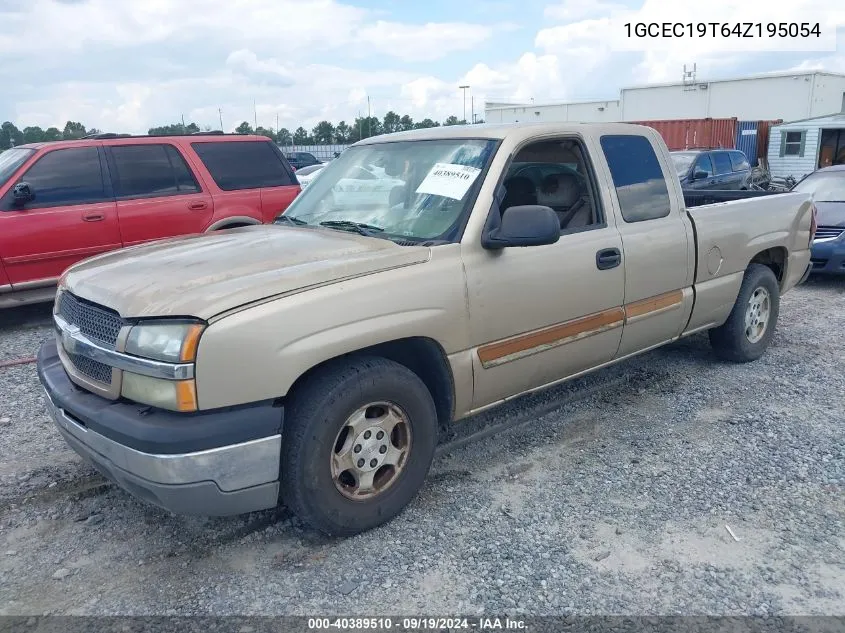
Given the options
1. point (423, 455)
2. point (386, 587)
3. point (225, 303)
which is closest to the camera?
point (225, 303)

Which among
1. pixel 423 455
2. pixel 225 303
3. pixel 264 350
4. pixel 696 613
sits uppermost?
pixel 225 303

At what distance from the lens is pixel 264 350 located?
2.73 metres

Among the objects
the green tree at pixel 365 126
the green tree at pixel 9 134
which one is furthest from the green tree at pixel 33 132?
the green tree at pixel 365 126

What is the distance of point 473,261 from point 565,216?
110 cm

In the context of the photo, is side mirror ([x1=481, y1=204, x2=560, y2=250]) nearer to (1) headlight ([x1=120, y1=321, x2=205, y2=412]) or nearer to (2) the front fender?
(2) the front fender

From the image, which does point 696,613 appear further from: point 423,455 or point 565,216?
point 565,216

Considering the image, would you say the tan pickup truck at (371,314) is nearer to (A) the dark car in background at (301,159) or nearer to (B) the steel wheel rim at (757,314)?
(B) the steel wheel rim at (757,314)

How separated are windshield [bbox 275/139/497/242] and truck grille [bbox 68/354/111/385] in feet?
4.78

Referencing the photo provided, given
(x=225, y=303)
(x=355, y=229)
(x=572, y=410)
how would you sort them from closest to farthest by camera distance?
(x=225, y=303) → (x=355, y=229) → (x=572, y=410)

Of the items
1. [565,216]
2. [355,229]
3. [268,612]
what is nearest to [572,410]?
[565,216]

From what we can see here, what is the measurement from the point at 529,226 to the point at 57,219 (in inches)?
217

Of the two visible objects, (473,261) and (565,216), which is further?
(565,216)

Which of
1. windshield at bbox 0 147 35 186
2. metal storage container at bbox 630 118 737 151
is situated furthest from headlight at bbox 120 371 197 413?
metal storage container at bbox 630 118 737 151

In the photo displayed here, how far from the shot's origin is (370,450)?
3172 mm
